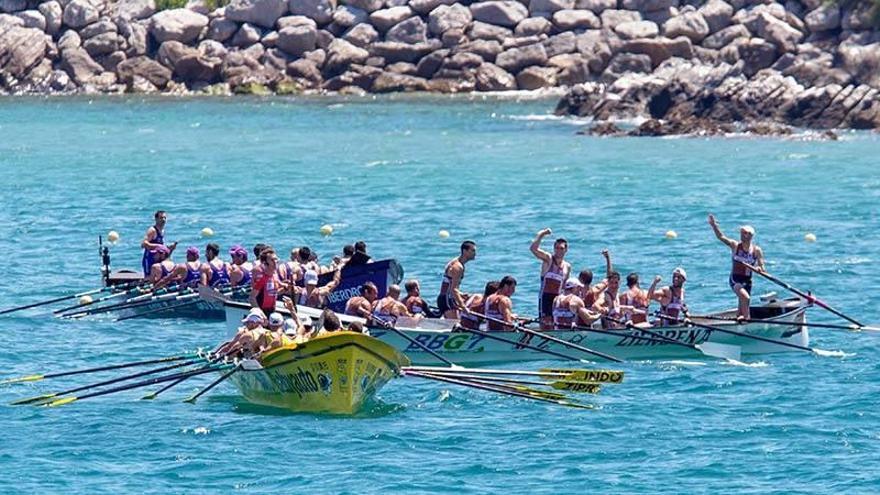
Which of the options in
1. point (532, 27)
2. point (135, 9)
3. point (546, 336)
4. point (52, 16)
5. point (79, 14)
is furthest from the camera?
point (135, 9)

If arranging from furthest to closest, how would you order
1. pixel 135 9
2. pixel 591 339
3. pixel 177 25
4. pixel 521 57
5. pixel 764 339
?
1. pixel 135 9
2. pixel 177 25
3. pixel 521 57
4. pixel 764 339
5. pixel 591 339

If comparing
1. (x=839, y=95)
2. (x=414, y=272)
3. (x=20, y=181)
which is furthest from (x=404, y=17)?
(x=414, y=272)

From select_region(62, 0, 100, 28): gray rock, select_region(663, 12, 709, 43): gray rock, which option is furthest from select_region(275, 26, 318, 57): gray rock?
select_region(663, 12, 709, 43): gray rock

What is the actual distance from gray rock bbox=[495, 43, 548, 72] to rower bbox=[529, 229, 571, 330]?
59295mm

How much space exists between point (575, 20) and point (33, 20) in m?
27.4

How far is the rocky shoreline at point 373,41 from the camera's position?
3472 inches

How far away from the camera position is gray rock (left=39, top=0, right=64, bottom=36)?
93.6 metres

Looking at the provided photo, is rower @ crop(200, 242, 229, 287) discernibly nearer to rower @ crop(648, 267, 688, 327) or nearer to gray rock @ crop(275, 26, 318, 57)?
rower @ crop(648, 267, 688, 327)

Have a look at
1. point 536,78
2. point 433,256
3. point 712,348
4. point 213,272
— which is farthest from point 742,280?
point 536,78

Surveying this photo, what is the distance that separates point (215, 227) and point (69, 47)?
46327 millimetres

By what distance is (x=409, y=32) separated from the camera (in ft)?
299

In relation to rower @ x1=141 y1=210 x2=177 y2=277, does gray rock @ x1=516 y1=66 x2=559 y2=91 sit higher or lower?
higher

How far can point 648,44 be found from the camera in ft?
289

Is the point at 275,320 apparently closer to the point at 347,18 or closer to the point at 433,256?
the point at 433,256
